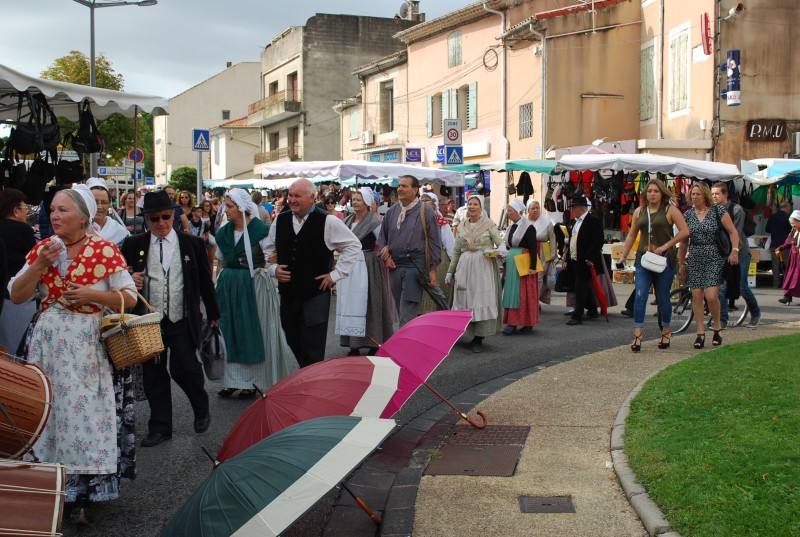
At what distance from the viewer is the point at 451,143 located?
1775 cm

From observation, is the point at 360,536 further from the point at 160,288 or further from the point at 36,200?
the point at 36,200

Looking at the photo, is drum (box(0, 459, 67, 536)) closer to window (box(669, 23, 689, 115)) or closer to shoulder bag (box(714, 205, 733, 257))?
shoulder bag (box(714, 205, 733, 257))

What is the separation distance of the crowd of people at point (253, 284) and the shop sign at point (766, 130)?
1083cm

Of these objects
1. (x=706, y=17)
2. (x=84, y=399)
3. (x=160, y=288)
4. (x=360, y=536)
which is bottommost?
(x=360, y=536)

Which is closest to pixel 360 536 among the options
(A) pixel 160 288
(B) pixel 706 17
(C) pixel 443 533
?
(C) pixel 443 533

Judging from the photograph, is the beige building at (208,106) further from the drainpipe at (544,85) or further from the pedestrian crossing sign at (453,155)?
the pedestrian crossing sign at (453,155)

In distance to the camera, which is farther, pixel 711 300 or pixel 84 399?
pixel 711 300

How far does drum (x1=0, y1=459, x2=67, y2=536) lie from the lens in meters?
2.75

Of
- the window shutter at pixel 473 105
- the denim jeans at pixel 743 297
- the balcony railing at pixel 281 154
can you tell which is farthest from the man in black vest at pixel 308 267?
the balcony railing at pixel 281 154

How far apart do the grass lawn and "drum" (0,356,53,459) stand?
3.01 m

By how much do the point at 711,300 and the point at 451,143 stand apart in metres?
8.94

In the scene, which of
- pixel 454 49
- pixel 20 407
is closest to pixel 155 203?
pixel 20 407

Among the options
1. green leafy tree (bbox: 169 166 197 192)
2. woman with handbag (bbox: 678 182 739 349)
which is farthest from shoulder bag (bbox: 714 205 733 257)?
green leafy tree (bbox: 169 166 197 192)

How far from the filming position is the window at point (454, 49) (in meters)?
32.4
